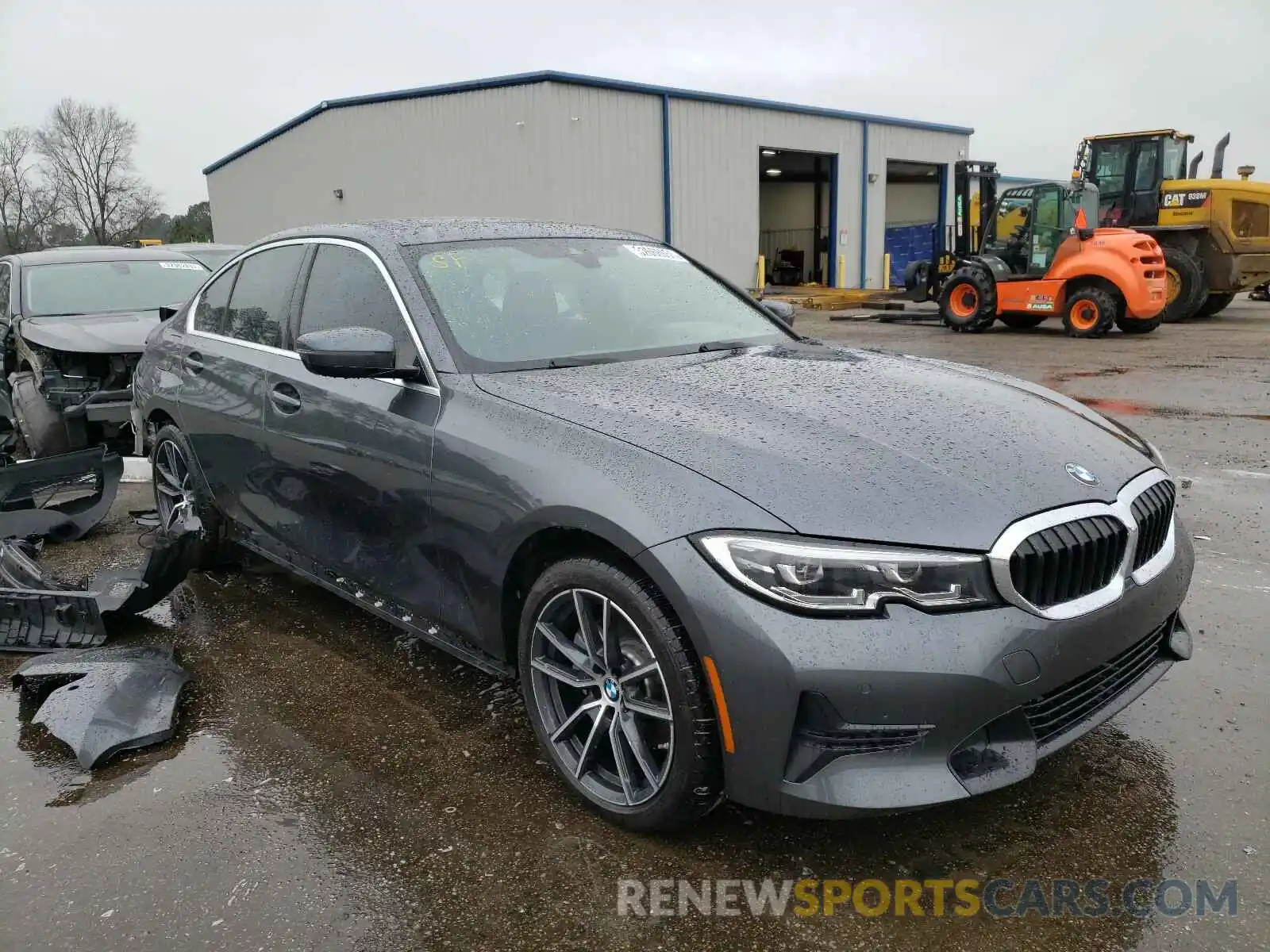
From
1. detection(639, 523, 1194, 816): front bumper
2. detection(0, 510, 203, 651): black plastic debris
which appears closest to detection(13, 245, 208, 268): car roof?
detection(0, 510, 203, 651): black plastic debris

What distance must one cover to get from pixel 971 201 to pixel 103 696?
17.2m

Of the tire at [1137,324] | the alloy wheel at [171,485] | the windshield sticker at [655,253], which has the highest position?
the windshield sticker at [655,253]

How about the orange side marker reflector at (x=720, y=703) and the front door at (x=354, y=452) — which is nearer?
the orange side marker reflector at (x=720, y=703)

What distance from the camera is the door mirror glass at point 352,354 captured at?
9.68 feet

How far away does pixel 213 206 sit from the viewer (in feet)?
128

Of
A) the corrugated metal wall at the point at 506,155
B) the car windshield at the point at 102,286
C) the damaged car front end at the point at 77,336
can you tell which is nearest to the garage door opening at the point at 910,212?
the corrugated metal wall at the point at 506,155

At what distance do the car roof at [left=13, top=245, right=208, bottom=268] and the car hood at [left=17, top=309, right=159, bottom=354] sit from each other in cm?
101

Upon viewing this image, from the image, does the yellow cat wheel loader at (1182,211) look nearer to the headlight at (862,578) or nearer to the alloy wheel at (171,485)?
the alloy wheel at (171,485)

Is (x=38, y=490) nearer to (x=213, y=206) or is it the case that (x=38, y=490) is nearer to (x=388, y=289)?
(x=388, y=289)

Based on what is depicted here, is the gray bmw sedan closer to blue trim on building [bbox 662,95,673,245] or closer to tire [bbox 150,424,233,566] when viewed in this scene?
tire [bbox 150,424,233,566]

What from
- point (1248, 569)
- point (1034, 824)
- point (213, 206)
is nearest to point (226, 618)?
point (1034, 824)

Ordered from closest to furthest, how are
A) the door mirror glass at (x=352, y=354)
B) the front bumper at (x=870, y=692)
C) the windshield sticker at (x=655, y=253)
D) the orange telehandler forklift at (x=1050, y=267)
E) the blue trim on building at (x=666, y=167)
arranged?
the front bumper at (x=870, y=692) → the door mirror glass at (x=352, y=354) → the windshield sticker at (x=655, y=253) → the orange telehandler forklift at (x=1050, y=267) → the blue trim on building at (x=666, y=167)

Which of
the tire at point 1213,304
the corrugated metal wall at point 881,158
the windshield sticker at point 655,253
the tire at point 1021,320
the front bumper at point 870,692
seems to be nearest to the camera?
the front bumper at point 870,692

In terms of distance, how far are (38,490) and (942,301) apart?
15.2m
